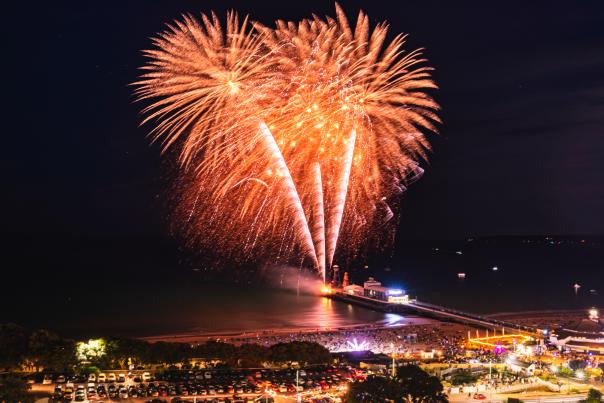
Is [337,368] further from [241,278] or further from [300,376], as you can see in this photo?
[241,278]

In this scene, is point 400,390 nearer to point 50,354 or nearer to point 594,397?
point 594,397

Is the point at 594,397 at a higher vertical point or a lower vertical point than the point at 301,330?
lower

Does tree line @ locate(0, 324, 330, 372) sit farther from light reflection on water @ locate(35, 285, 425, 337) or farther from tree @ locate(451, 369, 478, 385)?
light reflection on water @ locate(35, 285, 425, 337)

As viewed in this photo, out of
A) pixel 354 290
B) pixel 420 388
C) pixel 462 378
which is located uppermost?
pixel 354 290

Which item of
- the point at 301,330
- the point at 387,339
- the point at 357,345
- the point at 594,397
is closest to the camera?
the point at 594,397

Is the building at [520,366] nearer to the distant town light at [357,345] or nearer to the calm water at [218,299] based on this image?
the distant town light at [357,345]

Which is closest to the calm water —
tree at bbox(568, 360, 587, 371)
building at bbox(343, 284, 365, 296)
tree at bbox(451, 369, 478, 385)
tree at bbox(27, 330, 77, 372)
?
building at bbox(343, 284, 365, 296)

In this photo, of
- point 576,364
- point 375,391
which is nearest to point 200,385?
point 375,391

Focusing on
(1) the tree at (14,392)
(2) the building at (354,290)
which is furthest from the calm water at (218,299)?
(1) the tree at (14,392)
